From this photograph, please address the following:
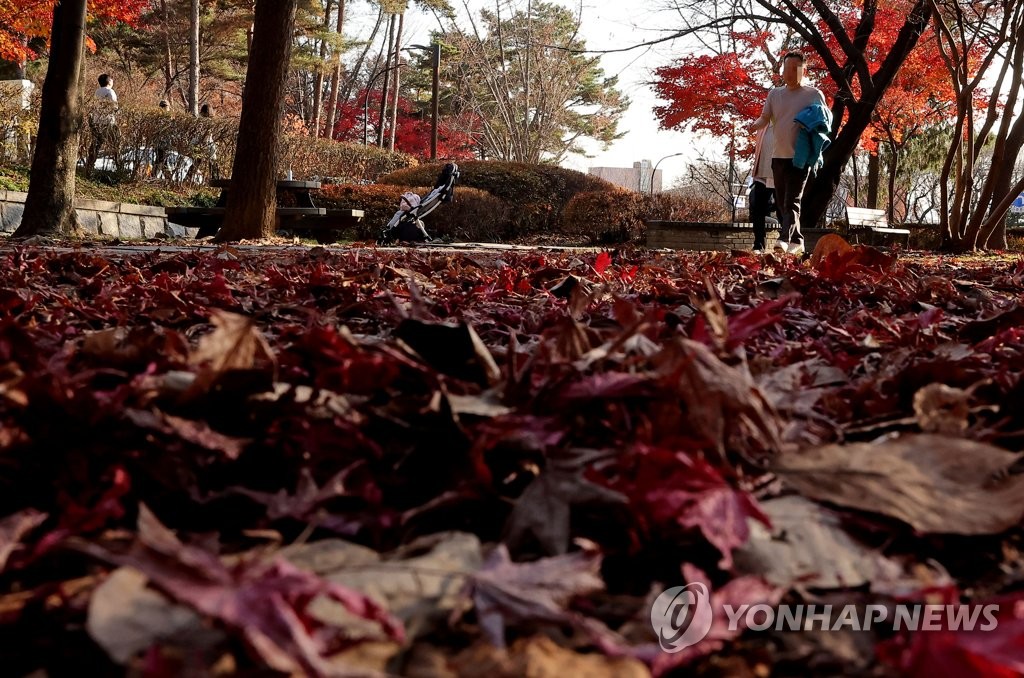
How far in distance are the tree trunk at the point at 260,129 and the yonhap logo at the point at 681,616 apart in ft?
34.9

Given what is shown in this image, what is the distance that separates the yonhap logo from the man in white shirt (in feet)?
30.8

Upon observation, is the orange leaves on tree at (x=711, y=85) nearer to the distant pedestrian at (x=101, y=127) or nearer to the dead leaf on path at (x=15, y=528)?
the distant pedestrian at (x=101, y=127)

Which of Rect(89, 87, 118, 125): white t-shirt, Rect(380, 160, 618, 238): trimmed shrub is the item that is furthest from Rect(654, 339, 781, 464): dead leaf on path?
Rect(380, 160, 618, 238): trimmed shrub

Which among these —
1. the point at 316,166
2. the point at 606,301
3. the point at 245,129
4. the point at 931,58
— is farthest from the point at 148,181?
the point at 606,301

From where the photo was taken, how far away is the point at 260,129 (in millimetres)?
10852

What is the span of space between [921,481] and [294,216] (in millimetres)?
16328

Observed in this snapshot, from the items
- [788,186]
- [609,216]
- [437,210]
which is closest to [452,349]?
[788,186]

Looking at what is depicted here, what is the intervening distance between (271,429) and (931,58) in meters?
22.5

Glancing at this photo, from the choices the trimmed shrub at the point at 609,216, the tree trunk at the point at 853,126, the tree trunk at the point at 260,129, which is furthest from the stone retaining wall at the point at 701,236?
the trimmed shrub at the point at 609,216

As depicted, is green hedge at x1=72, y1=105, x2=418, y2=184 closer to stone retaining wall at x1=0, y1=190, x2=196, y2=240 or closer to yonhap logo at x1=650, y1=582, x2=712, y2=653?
stone retaining wall at x1=0, y1=190, x2=196, y2=240

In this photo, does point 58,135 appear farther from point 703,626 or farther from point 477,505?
point 703,626

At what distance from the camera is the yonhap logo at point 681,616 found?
659 millimetres

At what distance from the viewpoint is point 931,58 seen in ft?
65.4

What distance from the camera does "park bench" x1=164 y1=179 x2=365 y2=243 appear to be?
15141 millimetres
